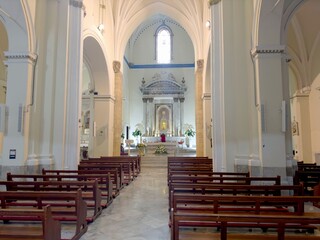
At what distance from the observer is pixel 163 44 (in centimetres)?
2386

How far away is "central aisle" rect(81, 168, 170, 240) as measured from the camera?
3863mm

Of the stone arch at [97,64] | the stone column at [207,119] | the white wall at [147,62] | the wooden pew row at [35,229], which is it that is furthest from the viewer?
the white wall at [147,62]

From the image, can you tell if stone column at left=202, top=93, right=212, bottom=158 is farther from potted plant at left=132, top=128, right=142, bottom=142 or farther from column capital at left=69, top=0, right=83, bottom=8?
potted plant at left=132, top=128, right=142, bottom=142

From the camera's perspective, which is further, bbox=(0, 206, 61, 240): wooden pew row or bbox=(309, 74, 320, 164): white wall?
bbox=(309, 74, 320, 164): white wall

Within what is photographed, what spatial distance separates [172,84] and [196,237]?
2019cm

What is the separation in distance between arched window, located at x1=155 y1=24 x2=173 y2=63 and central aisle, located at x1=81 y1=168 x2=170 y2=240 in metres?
18.2

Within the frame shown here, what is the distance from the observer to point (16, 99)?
22.4ft

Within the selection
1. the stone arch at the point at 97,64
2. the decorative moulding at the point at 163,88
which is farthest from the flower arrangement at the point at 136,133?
the stone arch at the point at 97,64

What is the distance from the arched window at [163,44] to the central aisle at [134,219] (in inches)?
717

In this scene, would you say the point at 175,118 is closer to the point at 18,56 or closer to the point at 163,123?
the point at 163,123

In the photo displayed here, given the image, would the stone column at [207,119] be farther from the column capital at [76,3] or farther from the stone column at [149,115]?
the stone column at [149,115]

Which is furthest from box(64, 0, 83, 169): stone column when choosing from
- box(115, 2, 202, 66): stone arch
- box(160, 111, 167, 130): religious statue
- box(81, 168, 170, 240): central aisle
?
box(160, 111, 167, 130): religious statue

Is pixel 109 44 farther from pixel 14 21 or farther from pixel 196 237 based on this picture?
pixel 196 237

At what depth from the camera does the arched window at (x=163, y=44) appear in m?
23.7
